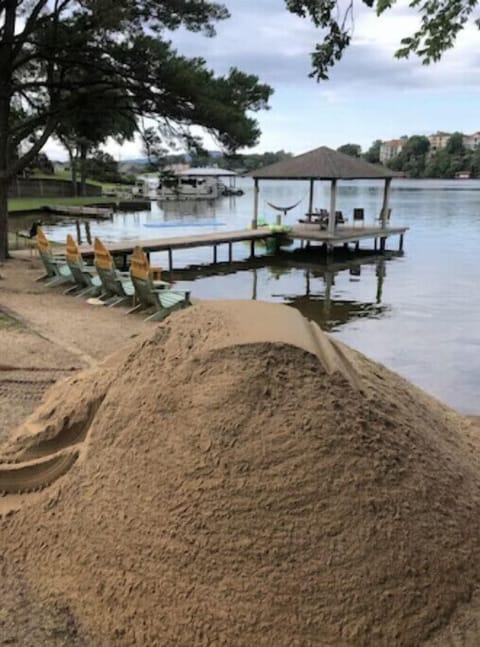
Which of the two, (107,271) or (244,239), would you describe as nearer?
(107,271)

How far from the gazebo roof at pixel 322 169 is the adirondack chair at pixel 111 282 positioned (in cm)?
1430

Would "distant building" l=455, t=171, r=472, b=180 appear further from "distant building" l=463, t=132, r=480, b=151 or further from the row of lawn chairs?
the row of lawn chairs

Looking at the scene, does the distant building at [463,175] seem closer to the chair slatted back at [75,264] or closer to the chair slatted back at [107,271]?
the chair slatted back at [75,264]

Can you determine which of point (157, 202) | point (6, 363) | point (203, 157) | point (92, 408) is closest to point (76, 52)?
point (203, 157)

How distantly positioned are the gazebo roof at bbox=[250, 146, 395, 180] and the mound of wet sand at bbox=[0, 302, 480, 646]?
851 inches

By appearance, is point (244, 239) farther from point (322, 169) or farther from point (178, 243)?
Result: point (322, 169)

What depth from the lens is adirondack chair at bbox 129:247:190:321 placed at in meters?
10.1

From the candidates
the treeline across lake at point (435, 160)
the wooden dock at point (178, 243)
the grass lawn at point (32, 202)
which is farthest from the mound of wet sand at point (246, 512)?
the treeline across lake at point (435, 160)

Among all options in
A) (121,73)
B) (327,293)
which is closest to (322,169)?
(327,293)

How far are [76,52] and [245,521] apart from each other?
14113mm

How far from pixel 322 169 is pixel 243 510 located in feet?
75.3

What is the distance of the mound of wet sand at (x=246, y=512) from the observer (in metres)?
2.53

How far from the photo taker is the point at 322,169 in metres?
24.3

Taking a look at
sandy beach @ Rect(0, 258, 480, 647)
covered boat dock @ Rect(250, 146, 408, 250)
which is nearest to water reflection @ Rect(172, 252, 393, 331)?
covered boat dock @ Rect(250, 146, 408, 250)
